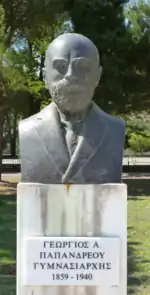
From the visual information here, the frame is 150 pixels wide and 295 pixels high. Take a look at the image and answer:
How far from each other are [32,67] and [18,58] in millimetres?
646

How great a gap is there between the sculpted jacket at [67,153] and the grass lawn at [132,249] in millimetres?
1873

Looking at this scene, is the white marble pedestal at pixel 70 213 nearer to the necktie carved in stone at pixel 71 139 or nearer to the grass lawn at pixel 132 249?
the necktie carved in stone at pixel 71 139

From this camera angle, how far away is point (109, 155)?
11.5ft

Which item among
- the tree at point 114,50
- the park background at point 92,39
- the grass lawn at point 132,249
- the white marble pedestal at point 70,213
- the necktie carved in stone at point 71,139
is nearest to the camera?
the white marble pedestal at point 70,213

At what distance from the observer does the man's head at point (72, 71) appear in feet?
11.2

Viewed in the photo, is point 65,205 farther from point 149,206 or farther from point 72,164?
point 149,206

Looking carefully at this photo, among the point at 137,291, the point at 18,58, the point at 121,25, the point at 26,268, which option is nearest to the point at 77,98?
the point at 26,268

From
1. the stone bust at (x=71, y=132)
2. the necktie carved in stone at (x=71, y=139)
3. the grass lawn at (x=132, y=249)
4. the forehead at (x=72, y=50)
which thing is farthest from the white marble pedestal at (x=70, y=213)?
the grass lawn at (x=132, y=249)

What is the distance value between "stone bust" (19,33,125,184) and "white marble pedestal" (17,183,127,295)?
9cm

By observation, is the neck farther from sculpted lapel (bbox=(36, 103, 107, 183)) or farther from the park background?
the park background

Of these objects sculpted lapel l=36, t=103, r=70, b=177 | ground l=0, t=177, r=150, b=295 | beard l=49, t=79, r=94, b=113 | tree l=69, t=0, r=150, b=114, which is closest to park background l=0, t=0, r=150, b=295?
tree l=69, t=0, r=150, b=114

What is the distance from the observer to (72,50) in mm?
3408

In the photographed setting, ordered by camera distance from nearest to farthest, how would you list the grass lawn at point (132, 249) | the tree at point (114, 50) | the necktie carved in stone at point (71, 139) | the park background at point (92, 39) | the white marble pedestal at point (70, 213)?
the white marble pedestal at point (70, 213) < the necktie carved in stone at point (71, 139) < the grass lawn at point (132, 249) < the park background at point (92, 39) < the tree at point (114, 50)

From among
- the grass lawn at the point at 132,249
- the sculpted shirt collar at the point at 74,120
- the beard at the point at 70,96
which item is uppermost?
the beard at the point at 70,96
